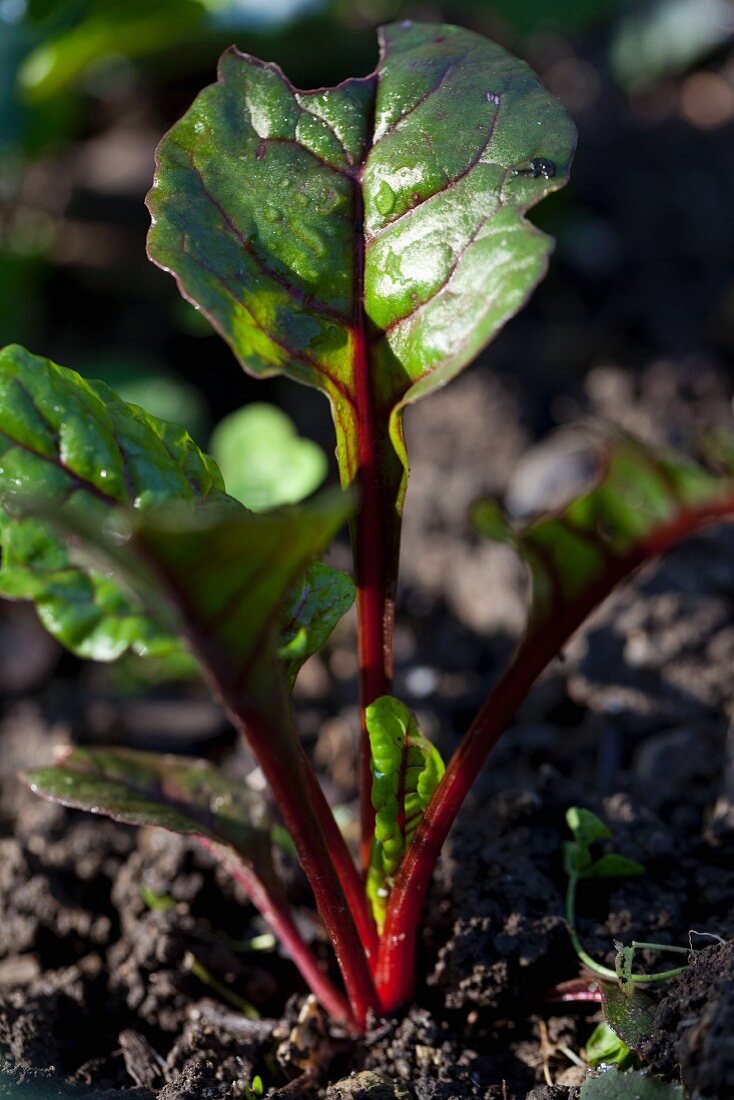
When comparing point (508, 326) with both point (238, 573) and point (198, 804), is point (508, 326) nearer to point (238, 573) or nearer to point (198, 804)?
point (198, 804)

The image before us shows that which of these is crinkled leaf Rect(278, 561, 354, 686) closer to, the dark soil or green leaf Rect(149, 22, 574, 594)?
green leaf Rect(149, 22, 574, 594)

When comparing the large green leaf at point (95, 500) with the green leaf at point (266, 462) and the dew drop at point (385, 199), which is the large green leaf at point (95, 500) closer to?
the dew drop at point (385, 199)

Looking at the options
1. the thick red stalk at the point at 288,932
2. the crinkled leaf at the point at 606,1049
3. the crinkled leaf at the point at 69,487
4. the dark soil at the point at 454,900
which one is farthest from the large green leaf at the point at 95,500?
the crinkled leaf at the point at 606,1049

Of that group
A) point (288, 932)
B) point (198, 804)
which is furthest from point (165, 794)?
point (288, 932)

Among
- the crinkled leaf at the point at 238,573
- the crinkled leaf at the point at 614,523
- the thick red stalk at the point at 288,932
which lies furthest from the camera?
the thick red stalk at the point at 288,932

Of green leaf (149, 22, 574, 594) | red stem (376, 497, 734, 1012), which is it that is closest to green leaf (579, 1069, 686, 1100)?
red stem (376, 497, 734, 1012)

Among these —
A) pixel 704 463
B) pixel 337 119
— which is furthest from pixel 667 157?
pixel 704 463
